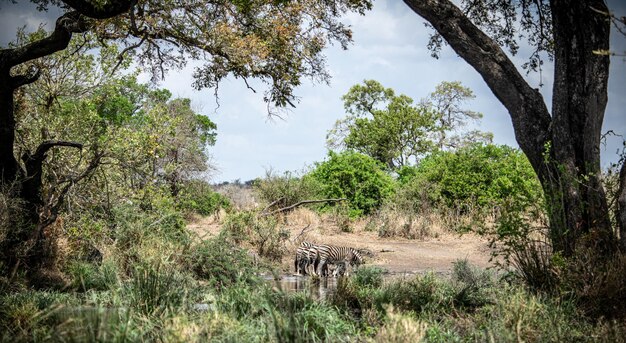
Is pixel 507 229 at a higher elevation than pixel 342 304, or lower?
higher

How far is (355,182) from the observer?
Answer: 24.8 meters

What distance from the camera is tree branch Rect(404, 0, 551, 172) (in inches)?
325

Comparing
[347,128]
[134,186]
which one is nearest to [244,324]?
[134,186]

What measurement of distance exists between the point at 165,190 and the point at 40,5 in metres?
4.91

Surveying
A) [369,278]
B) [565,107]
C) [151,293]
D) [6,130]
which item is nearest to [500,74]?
[565,107]

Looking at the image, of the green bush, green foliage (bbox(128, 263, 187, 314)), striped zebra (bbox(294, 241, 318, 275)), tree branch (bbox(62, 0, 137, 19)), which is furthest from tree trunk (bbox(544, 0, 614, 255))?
the green bush

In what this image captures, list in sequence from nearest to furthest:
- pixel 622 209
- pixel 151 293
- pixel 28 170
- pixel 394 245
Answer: pixel 151 293, pixel 622 209, pixel 28 170, pixel 394 245

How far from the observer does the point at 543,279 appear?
23.9 ft

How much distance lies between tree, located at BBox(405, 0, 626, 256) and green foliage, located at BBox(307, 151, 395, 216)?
16.0 metres

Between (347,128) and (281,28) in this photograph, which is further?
(347,128)

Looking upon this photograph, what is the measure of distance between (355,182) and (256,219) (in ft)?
30.7

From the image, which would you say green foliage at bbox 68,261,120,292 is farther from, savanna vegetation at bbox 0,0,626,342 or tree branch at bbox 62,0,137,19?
tree branch at bbox 62,0,137,19

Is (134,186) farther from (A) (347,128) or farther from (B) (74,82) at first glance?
(A) (347,128)

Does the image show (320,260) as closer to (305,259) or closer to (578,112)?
(305,259)
